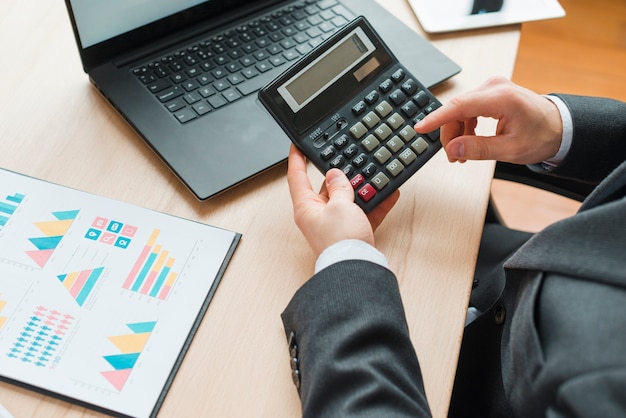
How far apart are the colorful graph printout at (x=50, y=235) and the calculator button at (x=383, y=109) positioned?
0.32m

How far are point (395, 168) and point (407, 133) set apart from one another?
43mm

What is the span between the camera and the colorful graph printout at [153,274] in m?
0.56

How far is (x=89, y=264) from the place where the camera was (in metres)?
0.57

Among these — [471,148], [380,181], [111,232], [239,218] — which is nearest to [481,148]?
[471,148]

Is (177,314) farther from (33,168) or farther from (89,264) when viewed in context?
(33,168)

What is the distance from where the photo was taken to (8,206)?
60 centimetres

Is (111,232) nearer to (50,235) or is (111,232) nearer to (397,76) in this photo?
(50,235)

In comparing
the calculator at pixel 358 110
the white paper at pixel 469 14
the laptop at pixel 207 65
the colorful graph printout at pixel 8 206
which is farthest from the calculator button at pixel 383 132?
the colorful graph printout at pixel 8 206

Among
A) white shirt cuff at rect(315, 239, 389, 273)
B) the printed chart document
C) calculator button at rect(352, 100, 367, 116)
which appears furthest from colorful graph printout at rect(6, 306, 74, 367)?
calculator button at rect(352, 100, 367, 116)

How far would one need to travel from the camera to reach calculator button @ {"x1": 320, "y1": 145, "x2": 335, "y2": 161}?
61 cm

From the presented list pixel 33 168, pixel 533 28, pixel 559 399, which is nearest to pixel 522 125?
pixel 559 399

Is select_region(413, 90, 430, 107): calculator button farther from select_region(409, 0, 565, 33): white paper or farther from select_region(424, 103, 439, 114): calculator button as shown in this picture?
select_region(409, 0, 565, 33): white paper

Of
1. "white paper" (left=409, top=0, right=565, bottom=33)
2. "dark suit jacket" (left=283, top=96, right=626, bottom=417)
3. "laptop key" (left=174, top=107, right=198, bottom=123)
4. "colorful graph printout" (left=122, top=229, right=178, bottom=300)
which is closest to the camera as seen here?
"dark suit jacket" (left=283, top=96, right=626, bottom=417)

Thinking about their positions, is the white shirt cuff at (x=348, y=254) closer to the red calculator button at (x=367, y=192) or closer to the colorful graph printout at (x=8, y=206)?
the red calculator button at (x=367, y=192)
